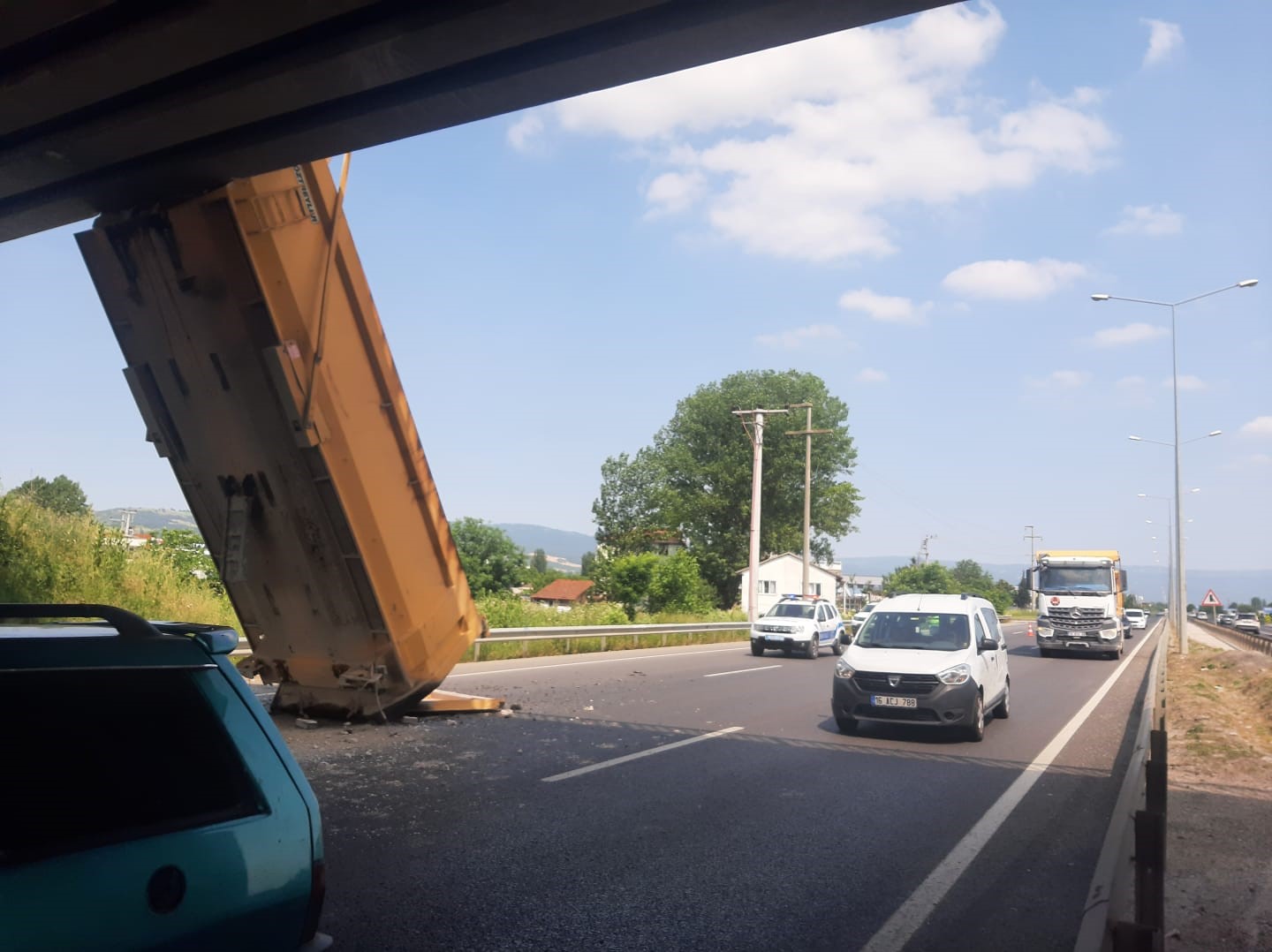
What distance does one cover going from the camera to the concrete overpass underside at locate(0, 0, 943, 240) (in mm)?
5270

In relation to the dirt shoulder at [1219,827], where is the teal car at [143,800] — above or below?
above

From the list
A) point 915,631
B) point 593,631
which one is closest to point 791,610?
point 593,631

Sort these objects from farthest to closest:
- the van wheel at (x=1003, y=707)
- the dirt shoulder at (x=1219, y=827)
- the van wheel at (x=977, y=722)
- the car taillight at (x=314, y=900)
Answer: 1. the van wheel at (x=1003, y=707)
2. the van wheel at (x=977, y=722)
3. the dirt shoulder at (x=1219, y=827)
4. the car taillight at (x=314, y=900)

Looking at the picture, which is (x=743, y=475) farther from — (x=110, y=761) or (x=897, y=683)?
(x=110, y=761)

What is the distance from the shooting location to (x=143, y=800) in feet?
7.64

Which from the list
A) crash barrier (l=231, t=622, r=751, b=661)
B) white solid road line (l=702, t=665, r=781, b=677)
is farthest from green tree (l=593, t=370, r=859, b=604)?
white solid road line (l=702, t=665, r=781, b=677)

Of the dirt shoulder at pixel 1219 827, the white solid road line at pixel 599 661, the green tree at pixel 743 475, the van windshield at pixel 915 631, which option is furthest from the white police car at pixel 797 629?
the green tree at pixel 743 475

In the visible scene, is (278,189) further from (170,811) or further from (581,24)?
(170,811)

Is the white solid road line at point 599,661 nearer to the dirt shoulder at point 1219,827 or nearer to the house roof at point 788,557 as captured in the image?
the dirt shoulder at point 1219,827

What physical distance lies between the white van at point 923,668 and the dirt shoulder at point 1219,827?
2125 millimetres

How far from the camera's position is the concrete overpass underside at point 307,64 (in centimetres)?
527

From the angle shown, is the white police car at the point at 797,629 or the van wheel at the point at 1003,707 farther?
the white police car at the point at 797,629

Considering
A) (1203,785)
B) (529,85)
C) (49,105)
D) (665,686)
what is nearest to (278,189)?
(49,105)

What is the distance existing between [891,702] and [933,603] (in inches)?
86.4
